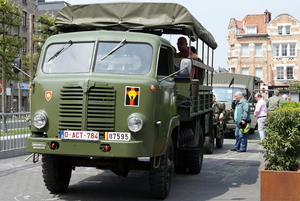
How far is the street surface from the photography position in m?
8.09

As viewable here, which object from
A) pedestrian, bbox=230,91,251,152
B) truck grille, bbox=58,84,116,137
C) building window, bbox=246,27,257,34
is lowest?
pedestrian, bbox=230,91,251,152

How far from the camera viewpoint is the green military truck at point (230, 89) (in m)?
21.4

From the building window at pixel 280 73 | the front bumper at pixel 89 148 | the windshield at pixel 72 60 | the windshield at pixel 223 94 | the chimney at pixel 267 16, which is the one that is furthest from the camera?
the chimney at pixel 267 16

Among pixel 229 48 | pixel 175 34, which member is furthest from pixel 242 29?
pixel 175 34

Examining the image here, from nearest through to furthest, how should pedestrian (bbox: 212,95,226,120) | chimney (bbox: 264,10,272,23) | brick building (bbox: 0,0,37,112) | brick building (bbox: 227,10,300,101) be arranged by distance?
pedestrian (bbox: 212,95,226,120) < brick building (bbox: 0,0,37,112) < brick building (bbox: 227,10,300,101) < chimney (bbox: 264,10,272,23)

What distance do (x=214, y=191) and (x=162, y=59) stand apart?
2436 millimetres

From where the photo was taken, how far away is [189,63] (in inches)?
306

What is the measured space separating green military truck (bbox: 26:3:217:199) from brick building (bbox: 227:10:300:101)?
59.1 m

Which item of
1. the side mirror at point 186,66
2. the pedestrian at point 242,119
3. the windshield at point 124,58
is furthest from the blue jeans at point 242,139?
the windshield at point 124,58

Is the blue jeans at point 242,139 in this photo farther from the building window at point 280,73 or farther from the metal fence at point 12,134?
the building window at point 280,73

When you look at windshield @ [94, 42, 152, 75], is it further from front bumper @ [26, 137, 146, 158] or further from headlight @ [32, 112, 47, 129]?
front bumper @ [26, 137, 146, 158]

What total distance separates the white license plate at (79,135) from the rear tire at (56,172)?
0.86 metres

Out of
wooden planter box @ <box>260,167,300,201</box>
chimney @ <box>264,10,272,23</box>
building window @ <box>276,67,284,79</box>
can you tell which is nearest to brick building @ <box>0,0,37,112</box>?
chimney @ <box>264,10,272,23</box>

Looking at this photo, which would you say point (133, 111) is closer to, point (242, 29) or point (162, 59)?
point (162, 59)
